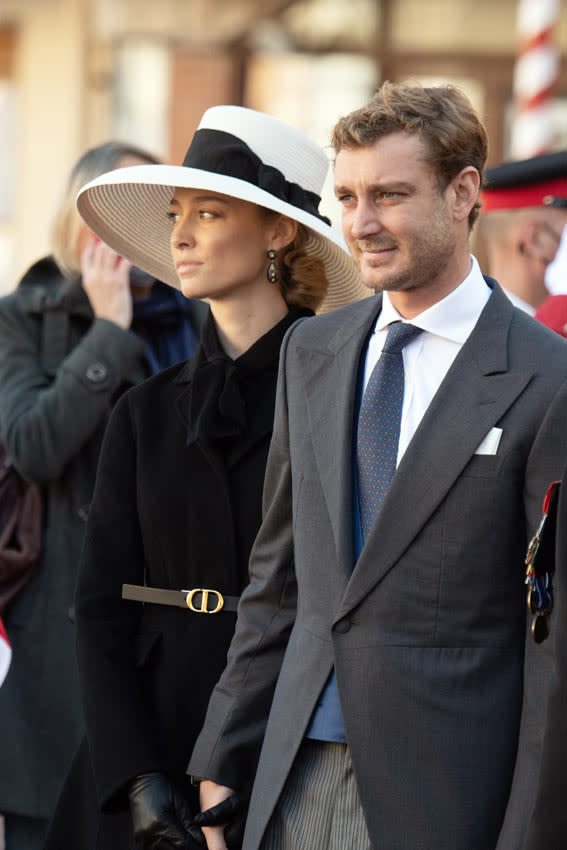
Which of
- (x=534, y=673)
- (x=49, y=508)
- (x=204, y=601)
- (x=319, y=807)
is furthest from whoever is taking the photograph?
(x=49, y=508)

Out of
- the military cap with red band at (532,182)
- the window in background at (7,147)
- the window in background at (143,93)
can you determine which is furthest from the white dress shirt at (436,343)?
the window in background at (7,147)

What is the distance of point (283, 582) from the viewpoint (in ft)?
8.65

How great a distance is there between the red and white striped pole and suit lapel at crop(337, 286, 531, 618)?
5051mm

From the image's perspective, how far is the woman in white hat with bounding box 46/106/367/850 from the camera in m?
2.87

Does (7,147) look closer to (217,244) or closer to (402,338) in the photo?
(217,244)

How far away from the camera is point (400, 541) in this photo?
2.32m

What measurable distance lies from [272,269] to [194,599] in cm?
73

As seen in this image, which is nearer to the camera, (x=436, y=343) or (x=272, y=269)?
(x=436, y=343)

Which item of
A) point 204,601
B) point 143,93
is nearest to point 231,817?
point 204,601

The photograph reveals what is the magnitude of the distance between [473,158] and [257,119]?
33.0 inches

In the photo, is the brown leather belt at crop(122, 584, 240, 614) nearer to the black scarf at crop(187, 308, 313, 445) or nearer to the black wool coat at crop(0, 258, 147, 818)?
the black scarf at crop(187, 308, 313, 445)

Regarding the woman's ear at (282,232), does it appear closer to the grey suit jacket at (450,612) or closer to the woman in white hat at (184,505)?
the woman in white hat at (184,505)

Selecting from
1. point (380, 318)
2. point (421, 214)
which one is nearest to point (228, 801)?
point (380, 318)

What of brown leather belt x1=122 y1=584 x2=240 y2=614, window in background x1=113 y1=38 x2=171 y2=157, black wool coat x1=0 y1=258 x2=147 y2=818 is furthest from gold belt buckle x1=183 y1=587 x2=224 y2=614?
window in background x1=113 y1=38 x2=171 y2=157
